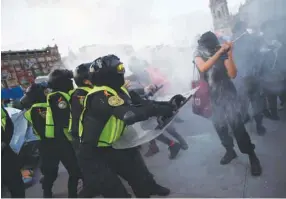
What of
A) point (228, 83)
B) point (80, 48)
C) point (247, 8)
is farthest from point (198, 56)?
point (80, 48)

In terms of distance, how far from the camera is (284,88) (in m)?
4.62

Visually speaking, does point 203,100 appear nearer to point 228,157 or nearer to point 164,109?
point 228,157

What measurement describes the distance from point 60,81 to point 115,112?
139cm

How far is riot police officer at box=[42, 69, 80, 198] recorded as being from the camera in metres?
3.06

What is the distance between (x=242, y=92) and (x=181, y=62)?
3.02 meters

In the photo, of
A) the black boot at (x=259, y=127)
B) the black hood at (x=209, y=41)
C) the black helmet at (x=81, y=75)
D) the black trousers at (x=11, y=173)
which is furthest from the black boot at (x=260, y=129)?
the black trousers at (x=11, y=173)

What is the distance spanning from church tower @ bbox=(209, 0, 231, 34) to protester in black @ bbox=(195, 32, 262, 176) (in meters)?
2.89

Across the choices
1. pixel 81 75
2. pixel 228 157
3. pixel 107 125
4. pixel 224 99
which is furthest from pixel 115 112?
pixel 228 157

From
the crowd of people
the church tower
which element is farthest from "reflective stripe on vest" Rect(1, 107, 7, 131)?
the church tower

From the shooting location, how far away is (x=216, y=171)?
3242 millimetres

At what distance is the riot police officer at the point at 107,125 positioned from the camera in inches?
81.1

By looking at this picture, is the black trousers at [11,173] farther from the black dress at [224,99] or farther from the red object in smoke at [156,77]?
the red object in smoke at [156,77]

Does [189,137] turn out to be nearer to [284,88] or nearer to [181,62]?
[284,88]

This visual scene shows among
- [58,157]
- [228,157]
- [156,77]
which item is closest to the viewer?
[58,157]
